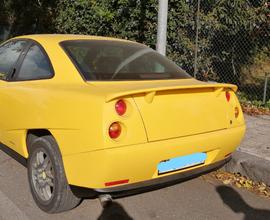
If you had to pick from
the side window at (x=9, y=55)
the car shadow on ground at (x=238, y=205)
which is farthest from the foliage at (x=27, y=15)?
the car shadow on ground at (x=238, y=205)

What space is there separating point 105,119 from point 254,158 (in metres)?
2.24

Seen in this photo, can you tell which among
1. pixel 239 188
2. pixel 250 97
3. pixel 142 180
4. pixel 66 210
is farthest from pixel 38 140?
pixel 250 97

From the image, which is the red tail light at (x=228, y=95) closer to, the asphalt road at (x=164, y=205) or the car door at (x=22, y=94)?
the asphalt road at (x=164, y=205)

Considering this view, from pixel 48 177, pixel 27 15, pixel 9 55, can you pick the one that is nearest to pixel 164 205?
pixel 48 177

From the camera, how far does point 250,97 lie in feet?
27.0

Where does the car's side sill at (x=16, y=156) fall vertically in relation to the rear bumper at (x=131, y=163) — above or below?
below

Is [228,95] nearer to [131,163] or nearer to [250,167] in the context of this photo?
[250,167]

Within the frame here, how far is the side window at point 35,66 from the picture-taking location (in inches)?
156

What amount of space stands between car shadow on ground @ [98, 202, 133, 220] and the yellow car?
298 mm

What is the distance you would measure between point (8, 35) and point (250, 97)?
1347cm

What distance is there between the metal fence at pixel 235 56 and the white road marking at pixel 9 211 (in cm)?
539

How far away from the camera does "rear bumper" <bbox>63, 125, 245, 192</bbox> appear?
309 cm

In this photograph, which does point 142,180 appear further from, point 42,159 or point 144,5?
point 144,5

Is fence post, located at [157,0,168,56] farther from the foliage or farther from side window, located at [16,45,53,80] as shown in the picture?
the foliage
